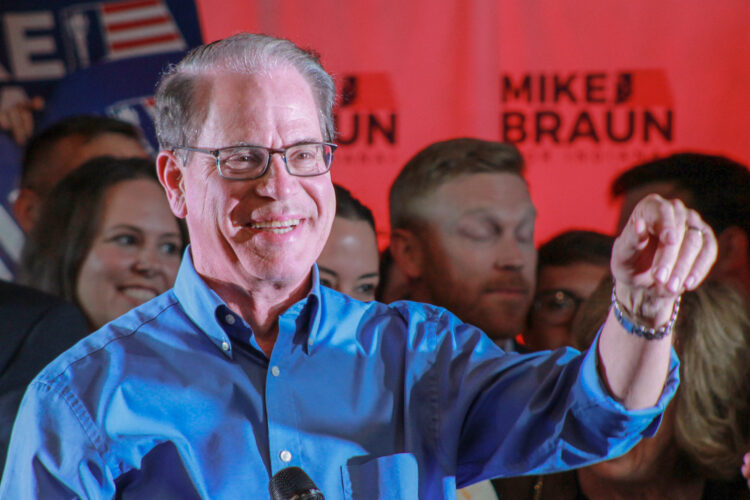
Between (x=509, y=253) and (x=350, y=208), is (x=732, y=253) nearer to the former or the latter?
(x=509, y=253)

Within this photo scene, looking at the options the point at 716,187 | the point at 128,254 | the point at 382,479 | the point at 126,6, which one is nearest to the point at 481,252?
the point at 716,187

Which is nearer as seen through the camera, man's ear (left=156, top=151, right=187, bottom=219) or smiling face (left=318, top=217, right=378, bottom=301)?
man's ear (left=156, top=151, right=187, bottom=219)

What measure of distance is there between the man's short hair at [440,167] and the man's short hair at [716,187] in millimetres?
573

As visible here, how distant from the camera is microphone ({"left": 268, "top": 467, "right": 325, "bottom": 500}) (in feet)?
3.61

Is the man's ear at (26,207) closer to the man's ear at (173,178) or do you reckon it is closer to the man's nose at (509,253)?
the man's nose at (509,253)

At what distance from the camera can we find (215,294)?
149 centimetres

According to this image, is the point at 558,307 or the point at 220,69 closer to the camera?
the point at 220,69

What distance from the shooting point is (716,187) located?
3090mm

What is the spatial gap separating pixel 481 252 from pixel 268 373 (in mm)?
1677

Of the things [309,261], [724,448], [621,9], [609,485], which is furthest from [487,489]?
[621,9]

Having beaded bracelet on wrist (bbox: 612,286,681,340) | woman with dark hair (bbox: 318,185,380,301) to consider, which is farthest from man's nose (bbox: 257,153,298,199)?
woman with dark hair (bbox: 318,185,380,301)

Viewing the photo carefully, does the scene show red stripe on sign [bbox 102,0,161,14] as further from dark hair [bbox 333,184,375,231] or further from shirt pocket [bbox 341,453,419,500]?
shirt pocket [bbox 341,453,419,500]

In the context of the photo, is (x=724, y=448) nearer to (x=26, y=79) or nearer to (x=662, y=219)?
(x=662, y=219)

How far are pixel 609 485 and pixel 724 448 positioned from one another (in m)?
0.32
